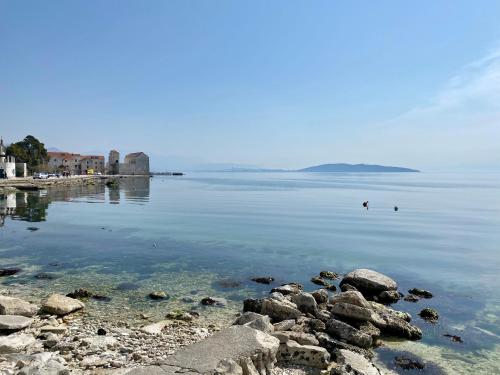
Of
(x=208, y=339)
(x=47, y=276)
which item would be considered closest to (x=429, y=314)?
(x=208, y=339)

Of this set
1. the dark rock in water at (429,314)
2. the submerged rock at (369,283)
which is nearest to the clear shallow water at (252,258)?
the dark rock in water at (429,314)

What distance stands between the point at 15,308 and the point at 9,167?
331 feet

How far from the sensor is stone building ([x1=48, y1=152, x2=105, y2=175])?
164 meters

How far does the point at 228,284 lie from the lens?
71.6 ft

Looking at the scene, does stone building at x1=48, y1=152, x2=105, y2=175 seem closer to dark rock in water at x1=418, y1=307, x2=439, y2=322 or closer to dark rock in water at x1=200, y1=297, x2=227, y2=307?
dark rock in water at x1=200, y1=297, x2=227, y2=307

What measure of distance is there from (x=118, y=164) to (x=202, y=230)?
16191cm

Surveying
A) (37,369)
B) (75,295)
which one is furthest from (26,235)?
(37,369)

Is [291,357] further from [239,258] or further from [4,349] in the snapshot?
[239,258]

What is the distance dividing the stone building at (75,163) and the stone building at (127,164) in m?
5.31

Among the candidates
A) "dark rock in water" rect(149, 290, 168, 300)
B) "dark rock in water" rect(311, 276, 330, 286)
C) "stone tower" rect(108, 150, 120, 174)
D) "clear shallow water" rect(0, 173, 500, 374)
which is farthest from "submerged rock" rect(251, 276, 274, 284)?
"stone tower" rect(108, 150, 120, 174)

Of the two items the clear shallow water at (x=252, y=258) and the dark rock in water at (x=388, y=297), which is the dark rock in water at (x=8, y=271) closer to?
the clear shallow water at (x=252, y=258)

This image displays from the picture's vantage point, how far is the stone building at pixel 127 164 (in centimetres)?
18894

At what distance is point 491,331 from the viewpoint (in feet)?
54.3

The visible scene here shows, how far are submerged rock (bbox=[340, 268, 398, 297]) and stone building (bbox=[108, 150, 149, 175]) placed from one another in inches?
7206
